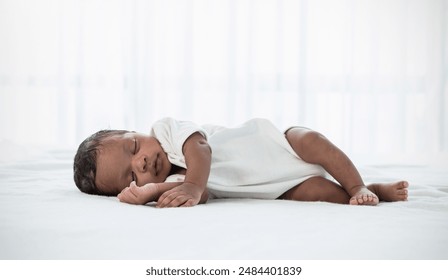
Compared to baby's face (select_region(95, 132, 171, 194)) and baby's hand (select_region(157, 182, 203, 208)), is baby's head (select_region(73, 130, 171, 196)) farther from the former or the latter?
baby's hand (select_region(157, 182, 203, 208))

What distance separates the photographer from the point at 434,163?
1890 millimetres

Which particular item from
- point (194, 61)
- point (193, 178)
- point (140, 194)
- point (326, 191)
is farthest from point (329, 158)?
point (194, 61)

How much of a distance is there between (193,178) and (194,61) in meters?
2.13

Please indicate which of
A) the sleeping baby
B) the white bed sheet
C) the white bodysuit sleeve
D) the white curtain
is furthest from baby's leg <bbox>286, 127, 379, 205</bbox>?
the white curtain

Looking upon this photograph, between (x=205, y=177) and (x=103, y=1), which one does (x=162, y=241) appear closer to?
(x=205, y=177)

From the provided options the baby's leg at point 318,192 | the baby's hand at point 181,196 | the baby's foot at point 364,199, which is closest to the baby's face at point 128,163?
the baby's hand at point 181,196

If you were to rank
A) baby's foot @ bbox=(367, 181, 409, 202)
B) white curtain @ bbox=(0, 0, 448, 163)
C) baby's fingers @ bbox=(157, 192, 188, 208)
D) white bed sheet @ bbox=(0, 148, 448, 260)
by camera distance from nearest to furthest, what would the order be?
white bed sheet @ bbox=(0, 148, 448, 260)
baby's fingers @ bbox=(157, 192, 188, 208)
baby's foot @ bbox=(367, 181, 409, 202)
white curtain @ bbox=(0, 0, 448, 163)

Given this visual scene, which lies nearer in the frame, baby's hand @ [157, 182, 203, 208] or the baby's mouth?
baby's hand @ [157, 182, 203, 208]

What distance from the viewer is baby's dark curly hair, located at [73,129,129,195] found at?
1184mm

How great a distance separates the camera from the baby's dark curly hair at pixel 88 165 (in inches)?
46.6

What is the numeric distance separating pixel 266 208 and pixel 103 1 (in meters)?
2.43

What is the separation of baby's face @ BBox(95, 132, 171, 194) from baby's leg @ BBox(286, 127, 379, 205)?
1.03 feet

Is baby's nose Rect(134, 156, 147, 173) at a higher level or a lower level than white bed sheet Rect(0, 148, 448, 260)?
higher

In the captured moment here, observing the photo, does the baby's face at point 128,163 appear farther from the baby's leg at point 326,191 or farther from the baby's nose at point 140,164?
the baby's leg at point 326,191
